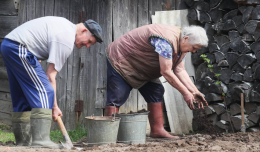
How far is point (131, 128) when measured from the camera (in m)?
4.16

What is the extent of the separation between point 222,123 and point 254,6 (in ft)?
5.66

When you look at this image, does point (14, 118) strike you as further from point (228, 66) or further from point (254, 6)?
point (254, 6)

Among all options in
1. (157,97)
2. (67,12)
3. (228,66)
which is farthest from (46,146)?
(228,66)

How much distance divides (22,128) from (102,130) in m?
0.84

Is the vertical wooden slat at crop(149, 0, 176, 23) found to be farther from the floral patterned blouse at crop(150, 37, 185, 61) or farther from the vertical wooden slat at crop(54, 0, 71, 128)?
the floral patterned blouse at crop(150, 37, 185, 61)

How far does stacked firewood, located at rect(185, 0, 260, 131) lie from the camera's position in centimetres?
490

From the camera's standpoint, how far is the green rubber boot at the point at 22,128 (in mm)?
3824

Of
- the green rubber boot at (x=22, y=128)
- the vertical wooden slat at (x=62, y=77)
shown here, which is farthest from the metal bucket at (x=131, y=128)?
the vertical wooden slat at (x=62, y=77)

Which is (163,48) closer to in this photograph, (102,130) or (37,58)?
(102,130)

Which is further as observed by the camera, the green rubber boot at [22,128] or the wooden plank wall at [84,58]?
the wooden plank wall at [84,58]

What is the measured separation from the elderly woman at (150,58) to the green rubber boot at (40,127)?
3.69 feet

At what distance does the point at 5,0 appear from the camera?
5688 millimetres

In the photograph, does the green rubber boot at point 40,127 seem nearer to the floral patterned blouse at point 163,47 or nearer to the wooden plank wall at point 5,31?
the floral patterned blouse at point 163,47

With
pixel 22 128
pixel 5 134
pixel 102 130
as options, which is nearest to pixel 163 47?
pixel 102 130
